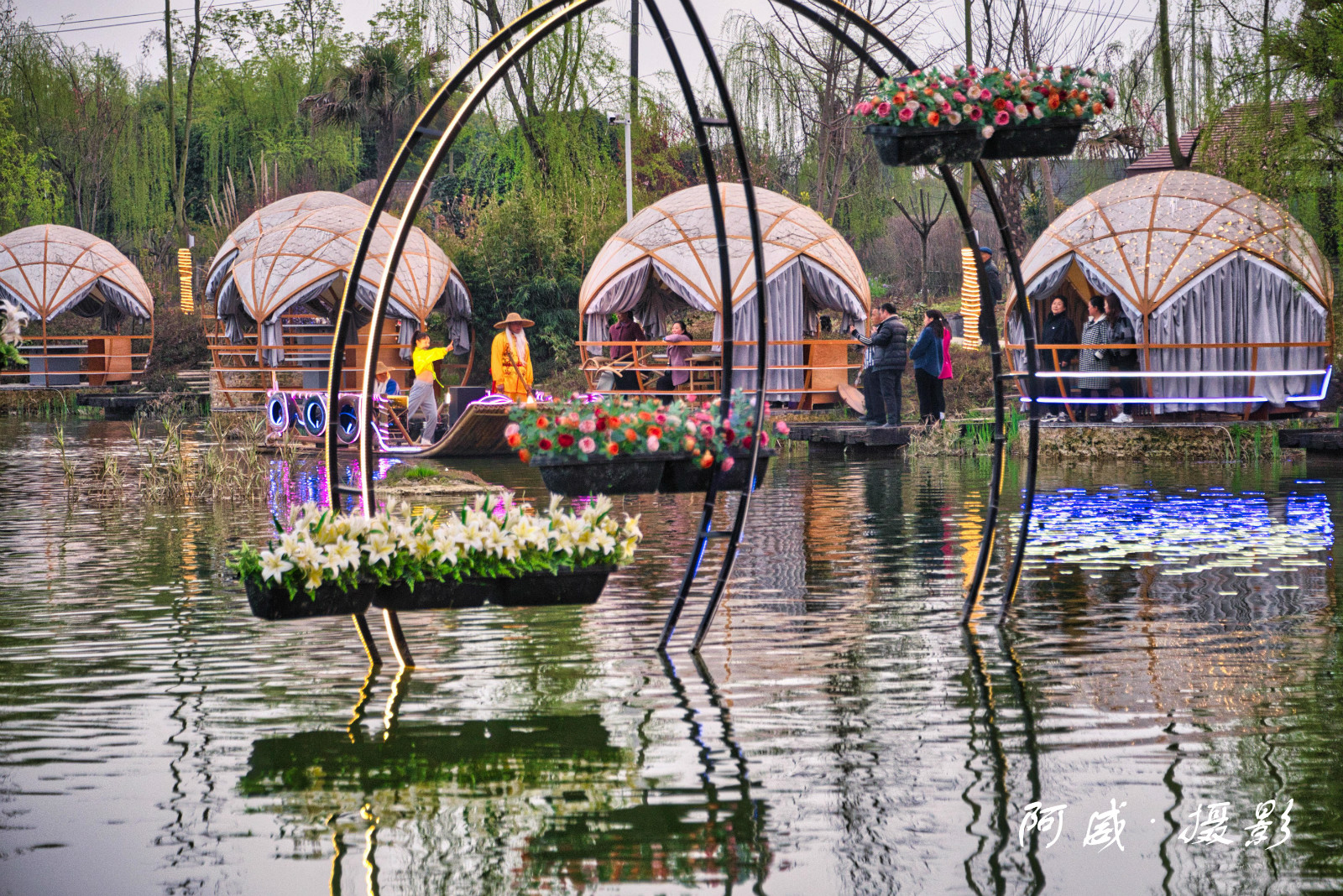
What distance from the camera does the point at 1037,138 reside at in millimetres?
6727

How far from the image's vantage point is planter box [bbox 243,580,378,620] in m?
5.41

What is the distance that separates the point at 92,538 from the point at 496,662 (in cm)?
533

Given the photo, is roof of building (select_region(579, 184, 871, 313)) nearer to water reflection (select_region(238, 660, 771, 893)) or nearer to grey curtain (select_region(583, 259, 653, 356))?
grey curtain (select_region(583, 259, 653, 356))

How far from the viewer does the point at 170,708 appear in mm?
5852

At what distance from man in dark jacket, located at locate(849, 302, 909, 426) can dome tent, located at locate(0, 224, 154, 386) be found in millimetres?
18472

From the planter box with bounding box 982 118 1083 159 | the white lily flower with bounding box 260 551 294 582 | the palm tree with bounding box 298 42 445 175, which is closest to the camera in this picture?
the white lily flower with bounding box 260 551 294 582

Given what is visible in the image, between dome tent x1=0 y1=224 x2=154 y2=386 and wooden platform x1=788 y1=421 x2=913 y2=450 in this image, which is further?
dome tent x1=0 y1=224 x2=154 y2=386

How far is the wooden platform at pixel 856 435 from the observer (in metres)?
18.1

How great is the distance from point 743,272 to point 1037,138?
1613 centimetres

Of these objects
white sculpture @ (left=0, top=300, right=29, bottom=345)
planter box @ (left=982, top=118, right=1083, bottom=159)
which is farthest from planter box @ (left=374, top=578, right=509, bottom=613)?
planter box @ (left=982, top=118, right=1083, bottom=159)

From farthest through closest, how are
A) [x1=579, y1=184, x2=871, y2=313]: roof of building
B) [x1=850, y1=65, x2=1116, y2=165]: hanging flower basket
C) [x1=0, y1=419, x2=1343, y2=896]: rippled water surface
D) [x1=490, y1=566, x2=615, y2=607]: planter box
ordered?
1. [x1=579, y1=184, x2=871, y2=313]: roof of building
2. [x1=850, y1=65, x2=1116, y2=165]: hanging flower basket
3. [x1=490, y1=566, x2=615, y2=607]: planter box
4. [x1=0, y1=419, x2=1343, y2=896]: rippled water surface

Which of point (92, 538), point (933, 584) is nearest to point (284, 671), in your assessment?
point (933, 584)

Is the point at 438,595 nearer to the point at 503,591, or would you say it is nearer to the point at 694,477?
the point at 503,591

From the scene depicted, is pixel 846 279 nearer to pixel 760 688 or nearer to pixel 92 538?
pixel 92 538
